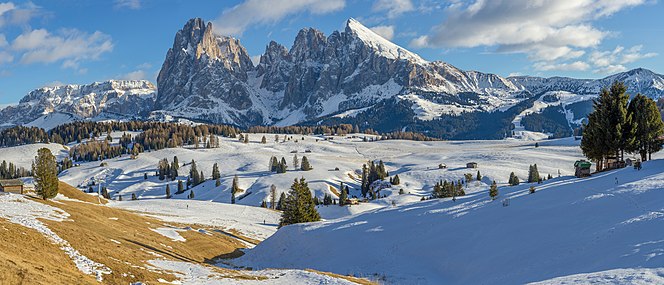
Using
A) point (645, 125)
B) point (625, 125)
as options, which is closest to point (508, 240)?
point (625, 125)

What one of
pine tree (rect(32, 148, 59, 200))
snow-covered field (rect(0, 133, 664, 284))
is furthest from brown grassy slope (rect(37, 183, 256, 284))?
pine tree (rect(32, 148, 59, 200))

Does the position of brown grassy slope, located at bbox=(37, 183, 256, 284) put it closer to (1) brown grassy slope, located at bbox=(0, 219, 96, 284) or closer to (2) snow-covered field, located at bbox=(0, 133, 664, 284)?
(1) brown grassy slope, located at bbox=(0, 219, 96, 284)

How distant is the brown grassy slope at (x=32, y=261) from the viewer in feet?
73.4

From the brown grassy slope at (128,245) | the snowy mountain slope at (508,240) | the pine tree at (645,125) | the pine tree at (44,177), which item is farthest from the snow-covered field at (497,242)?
the pine tree at (44,177)

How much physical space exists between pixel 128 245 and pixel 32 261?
762 inches

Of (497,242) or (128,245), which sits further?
(128,245)

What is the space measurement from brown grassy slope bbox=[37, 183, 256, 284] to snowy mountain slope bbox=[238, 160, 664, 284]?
26.2ft

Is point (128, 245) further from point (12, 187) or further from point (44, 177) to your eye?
point (12, 187)

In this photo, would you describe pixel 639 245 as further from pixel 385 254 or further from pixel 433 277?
pixel 385 254

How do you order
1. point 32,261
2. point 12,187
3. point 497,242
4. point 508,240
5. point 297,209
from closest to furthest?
point 32,261 → point 508,240 → point 497,242 → point 297,209 → point 12,187

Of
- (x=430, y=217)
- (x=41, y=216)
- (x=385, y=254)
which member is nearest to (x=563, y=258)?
(x=385, y=254)

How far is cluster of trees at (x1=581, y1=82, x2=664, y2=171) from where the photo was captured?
206ft

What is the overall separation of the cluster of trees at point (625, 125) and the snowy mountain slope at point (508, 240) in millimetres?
11511

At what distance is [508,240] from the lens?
36.2 m
